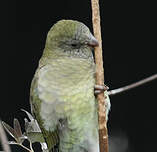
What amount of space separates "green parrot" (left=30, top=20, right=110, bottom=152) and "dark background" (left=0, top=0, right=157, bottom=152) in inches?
38.9

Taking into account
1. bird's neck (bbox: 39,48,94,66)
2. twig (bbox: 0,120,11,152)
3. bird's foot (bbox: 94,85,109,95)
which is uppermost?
bird's neck (bbox: 39,48,94,66)

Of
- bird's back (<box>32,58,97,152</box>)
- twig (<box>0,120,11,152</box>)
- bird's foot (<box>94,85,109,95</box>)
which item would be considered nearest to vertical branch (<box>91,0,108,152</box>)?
bird's foot (<box>94,85,109,95</box>)

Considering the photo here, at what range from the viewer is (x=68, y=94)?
1.42 meters

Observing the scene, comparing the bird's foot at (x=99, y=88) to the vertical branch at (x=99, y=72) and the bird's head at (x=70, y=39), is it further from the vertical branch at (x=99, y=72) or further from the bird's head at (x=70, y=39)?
the bird's head at (x=70, y=39)

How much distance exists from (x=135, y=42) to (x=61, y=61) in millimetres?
1202

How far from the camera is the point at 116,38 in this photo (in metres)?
2.61

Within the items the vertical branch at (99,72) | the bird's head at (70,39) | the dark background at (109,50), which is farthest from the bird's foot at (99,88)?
the dark background at (109,50)

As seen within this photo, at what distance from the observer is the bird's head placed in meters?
1.46

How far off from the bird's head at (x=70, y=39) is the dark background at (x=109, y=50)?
3.14ft

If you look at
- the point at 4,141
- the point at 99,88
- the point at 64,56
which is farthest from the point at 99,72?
the point at 4,141

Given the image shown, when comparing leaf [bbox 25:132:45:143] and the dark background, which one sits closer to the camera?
leaf [bbox 25:132:45:143]

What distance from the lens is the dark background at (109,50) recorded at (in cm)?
251

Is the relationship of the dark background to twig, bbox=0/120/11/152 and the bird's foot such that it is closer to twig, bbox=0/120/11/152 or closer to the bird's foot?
the bird's foot

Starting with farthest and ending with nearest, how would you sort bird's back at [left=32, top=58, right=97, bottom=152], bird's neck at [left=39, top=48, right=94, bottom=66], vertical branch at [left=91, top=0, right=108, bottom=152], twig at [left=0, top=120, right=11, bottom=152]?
bird's neck at [left=39, top=48, right=94, bottom=66] → bird's back at [left=32, top=58, right=97, bottom=152] → vertical branch at [left=91, top=0, right=108, bottom=152] → twig at [left=0, top=120, right=11, bottom=152]
